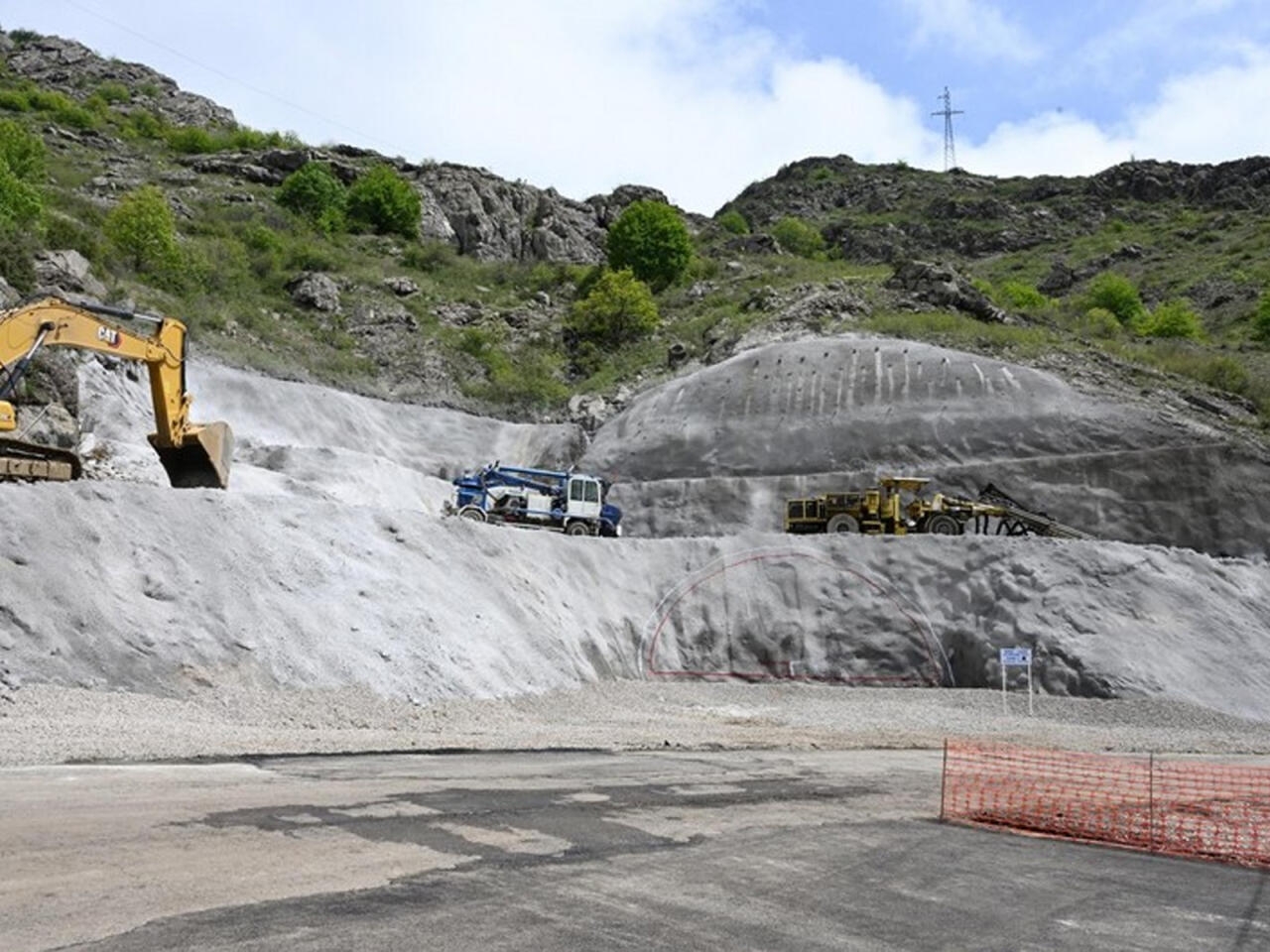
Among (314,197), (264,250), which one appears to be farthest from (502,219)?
(264,250)

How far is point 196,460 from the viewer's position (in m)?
22.2

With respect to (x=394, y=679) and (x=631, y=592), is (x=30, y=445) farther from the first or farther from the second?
(x=631, y=592)

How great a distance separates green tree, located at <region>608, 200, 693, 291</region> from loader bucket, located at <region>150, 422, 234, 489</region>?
175 ft

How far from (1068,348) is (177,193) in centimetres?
5281

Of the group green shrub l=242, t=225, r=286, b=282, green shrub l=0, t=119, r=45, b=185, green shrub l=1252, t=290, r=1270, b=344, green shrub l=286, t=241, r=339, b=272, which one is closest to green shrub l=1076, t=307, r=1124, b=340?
green shrub l=1252, t=290, r=1270, b=344

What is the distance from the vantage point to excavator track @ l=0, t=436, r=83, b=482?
1975cm

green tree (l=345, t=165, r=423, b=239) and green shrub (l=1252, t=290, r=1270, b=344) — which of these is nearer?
green shrub (l=1252, t=290, r=1270, b=344)

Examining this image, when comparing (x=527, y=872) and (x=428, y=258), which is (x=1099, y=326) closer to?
(x=428, y=258)

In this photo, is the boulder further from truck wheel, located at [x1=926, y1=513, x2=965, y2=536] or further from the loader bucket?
truck wheel, located at [x1=926, y1=513, x2=965, y2=536]

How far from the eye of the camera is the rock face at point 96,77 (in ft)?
325

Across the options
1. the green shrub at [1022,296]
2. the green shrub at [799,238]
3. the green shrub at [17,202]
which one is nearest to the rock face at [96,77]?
the green shrub at [799,238]

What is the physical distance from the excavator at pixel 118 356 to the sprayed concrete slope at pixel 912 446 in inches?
773

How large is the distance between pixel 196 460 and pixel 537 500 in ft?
40.5

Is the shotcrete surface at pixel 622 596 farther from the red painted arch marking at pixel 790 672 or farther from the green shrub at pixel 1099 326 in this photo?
the green shrub at pixel 1099 326
